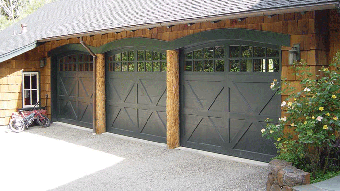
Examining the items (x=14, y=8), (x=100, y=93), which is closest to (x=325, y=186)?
(x=100, y=93)

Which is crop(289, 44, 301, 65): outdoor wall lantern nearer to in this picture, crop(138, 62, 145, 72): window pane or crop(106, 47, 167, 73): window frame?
crop(106, 47, 167, 73): window frame

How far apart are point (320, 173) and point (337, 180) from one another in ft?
1.34

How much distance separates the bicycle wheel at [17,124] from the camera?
463 inches

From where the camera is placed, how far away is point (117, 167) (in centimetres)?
729

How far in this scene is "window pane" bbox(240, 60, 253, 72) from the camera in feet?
24.1

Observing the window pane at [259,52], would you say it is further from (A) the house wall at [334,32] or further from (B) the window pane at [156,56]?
(B) the window pane at [156,56]

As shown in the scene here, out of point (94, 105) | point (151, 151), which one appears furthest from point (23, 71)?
point (151, 151)

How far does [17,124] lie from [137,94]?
4.57 m

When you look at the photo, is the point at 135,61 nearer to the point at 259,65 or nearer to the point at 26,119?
the point at 259,65

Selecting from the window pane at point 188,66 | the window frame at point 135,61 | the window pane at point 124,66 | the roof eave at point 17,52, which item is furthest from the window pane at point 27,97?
the window pane at point 188,66

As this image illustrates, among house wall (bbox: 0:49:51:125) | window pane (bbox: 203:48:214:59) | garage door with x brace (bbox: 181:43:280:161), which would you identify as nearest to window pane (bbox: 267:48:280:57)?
garage door with x brace (bbox: 181:43:280:161)

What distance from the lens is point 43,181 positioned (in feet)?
21.2

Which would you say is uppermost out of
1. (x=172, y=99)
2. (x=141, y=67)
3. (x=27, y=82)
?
(x=141, y=67)

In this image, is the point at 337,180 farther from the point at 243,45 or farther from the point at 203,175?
the point at 243,45
